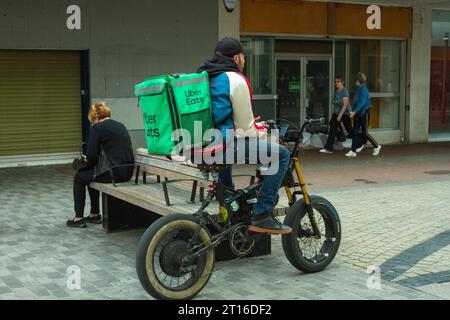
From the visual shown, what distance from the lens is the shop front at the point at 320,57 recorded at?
1485cm

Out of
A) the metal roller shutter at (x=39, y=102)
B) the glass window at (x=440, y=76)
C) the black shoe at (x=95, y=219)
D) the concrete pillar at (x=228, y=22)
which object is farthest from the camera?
the glass window at (x=440, y=76)

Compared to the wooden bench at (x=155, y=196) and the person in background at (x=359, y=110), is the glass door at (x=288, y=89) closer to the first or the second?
the person in background at (x=359, y=110)

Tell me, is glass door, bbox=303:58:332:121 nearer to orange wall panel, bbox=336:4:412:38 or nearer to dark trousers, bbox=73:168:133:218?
orange wall panel, bbox=336:4:412:38

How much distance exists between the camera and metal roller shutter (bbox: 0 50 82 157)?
12.3 meters

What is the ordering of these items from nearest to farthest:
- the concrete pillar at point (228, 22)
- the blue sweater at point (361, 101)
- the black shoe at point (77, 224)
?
the black shoe at point (77, 224), the concrete pillar at point (228, 22), the blue sweater at point (361, 101)

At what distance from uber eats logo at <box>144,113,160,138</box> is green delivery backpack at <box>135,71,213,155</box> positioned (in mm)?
33

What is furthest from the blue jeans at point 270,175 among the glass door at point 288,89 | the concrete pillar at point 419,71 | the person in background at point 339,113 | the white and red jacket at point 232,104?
the concrete pillar at point 419,71

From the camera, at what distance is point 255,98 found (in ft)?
49.0

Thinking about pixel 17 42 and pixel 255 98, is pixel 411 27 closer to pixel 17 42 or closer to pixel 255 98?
pixel 255 98

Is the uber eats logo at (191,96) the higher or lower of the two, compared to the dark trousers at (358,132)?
higher

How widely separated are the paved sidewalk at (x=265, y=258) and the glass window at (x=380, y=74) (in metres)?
7.82

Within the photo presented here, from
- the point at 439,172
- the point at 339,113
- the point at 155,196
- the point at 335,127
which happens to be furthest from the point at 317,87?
the point at 155,196

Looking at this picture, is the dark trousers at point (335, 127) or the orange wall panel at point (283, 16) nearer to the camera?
the orange wall panel at point (283, 16)

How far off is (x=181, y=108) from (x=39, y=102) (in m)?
8.35
